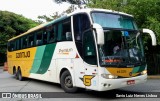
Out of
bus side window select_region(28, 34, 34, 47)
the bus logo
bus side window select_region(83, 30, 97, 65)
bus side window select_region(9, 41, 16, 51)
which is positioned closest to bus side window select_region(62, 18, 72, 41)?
bus side window select_region(83, 30, 97, 65)

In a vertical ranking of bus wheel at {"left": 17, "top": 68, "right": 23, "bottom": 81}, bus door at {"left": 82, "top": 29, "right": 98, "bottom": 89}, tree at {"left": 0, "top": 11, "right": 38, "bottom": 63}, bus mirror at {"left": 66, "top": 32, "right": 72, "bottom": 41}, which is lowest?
bus wheel at {"left": 17, "top": 68, "right": 23, "bottom": 81}

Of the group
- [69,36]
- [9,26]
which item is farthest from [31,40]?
[9,26]

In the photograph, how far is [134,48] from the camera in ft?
35.4

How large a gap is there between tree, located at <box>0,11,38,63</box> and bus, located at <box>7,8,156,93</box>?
27.8 meters

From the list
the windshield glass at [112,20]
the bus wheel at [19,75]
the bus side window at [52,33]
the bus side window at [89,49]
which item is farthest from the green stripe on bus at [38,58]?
the windshield glass at [112,20]

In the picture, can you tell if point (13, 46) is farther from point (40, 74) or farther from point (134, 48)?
point (134, 48)

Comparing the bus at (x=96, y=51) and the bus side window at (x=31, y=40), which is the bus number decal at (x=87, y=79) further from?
the bus side window at (x=31, y=40)

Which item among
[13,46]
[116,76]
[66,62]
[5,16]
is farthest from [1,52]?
[116,76]

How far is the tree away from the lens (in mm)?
40125

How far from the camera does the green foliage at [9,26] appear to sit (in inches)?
1581

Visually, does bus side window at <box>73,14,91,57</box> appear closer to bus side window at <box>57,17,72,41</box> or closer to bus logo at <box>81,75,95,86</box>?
bus side window at <box>57,17,72,41</box>

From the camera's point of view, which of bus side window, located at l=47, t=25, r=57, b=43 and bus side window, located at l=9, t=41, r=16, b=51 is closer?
bus side window, located at l=47, t=25, r=57, b=43

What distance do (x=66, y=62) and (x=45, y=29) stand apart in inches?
126

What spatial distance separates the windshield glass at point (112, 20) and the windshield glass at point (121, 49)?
267mm
